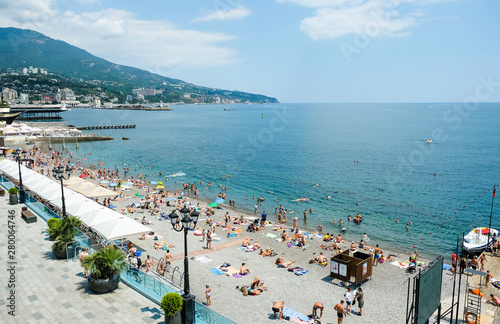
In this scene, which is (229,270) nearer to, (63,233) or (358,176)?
(63,233)

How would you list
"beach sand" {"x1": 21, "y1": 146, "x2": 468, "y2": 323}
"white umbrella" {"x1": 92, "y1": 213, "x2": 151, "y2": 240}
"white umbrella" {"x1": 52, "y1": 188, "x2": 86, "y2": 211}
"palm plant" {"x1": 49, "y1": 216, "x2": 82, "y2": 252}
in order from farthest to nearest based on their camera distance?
"white umbrella" {"x1": 52, "y1": 188, "x2": 86, "y2": 211} → "white umbrella" {"x1": 92, "y1": 213, "x2": 151, "y2": 240} → "palm plant" {"x1": 49, "y1": 216, "x2": 82, "y2": 252} → "beach sand" {"x1": 21, "y1": 146, "x2": 468, "y2": 323}

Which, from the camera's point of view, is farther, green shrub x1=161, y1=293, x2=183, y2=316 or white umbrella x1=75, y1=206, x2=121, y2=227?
white umbrella x1=75, y1=206, x2=121, y2=227

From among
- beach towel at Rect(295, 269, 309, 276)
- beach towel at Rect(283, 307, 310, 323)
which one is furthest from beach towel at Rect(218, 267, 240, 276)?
beach towel at Rect(283, 307, 310, 323)

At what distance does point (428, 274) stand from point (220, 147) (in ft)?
251

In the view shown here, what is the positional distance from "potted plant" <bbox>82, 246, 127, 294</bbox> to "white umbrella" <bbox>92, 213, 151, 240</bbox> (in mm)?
4940

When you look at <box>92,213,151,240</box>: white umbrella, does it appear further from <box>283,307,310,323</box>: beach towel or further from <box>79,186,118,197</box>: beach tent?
<box>79,186,118,197</box>: beach tent

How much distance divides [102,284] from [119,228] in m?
5.66

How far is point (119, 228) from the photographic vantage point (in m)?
17.6

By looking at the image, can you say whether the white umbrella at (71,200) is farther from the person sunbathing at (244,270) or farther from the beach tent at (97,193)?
the person sunbathing at (244,270)

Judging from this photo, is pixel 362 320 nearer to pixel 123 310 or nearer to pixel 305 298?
pixel 305 298

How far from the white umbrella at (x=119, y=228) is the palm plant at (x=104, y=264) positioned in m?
4.94

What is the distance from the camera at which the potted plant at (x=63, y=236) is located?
48.9 feet

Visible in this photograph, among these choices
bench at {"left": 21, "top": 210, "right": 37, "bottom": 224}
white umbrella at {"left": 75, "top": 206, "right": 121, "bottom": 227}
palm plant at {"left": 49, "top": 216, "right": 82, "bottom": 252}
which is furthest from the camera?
bench at {"left": 21, "top": 210, "right": 37, "bottom": 224}

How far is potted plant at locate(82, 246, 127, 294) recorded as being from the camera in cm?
1214
